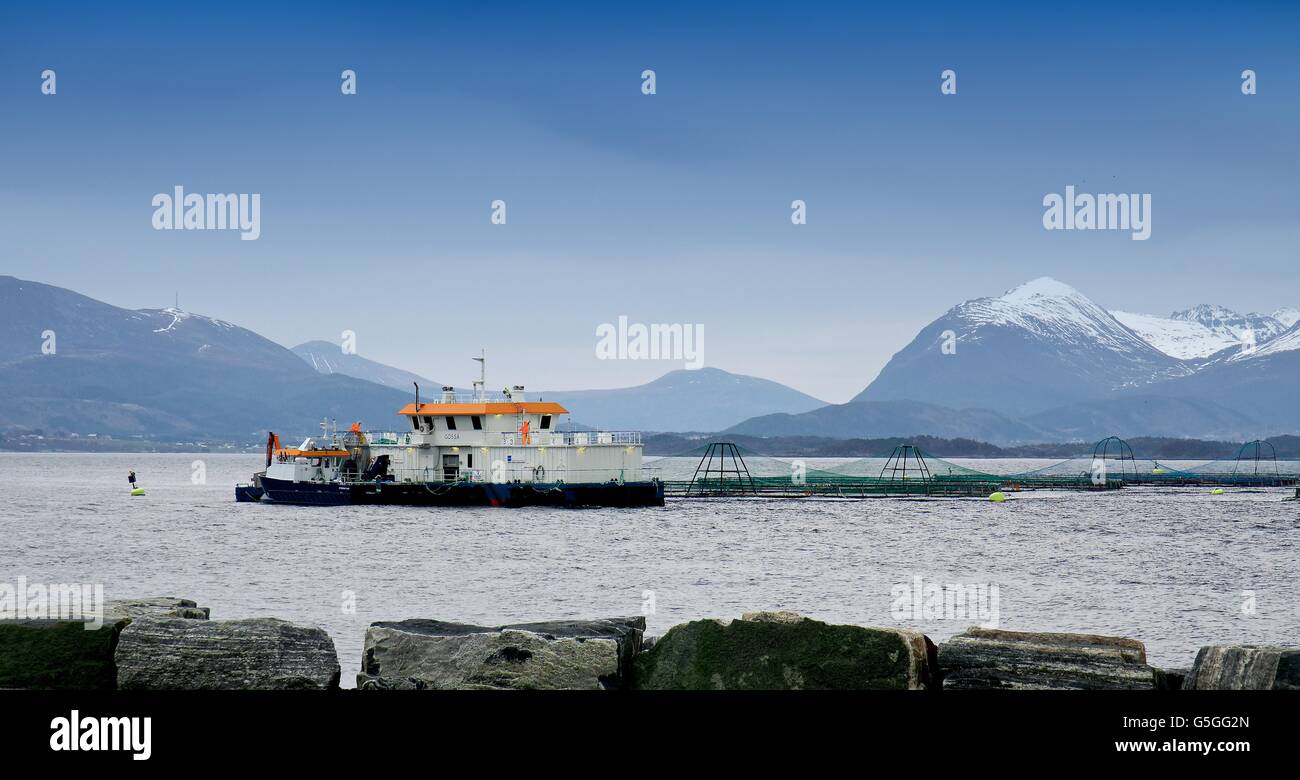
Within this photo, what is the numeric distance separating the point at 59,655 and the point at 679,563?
4123 centimetres

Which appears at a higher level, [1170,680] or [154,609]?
[154,609]

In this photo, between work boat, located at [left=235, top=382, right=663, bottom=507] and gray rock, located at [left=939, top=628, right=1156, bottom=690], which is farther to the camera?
work boat, located at [left=235, top=382, right=663, bottom=507]

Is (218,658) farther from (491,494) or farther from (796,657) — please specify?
(491,494)

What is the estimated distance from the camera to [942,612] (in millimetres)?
34562

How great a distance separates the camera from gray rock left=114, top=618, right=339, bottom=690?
11.0 meters

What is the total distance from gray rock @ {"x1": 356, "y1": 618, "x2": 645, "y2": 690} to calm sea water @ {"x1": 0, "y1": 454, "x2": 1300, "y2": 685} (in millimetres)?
9484

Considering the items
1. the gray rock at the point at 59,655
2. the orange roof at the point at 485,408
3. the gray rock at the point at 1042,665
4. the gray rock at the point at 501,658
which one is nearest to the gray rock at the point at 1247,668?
the gray rock at the point at 1042,665

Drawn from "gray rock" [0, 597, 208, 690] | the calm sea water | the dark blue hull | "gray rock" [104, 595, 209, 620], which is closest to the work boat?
the dark blue hull

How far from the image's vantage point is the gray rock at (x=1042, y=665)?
10.6 metres

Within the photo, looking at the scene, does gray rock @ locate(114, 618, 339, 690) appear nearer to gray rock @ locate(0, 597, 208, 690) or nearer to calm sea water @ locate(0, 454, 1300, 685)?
gray rock @ locate(0, 597, 208, 690)

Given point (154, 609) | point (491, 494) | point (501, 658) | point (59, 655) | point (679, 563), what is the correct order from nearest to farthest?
1. point (501, 658)
2. point (59, 655)
3. point (154, 609)
4. point (679, 563)
5. point (491, 494)

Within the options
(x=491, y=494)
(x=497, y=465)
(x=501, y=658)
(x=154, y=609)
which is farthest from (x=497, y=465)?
(x=501, y=658)

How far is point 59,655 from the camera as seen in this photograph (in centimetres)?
1118
